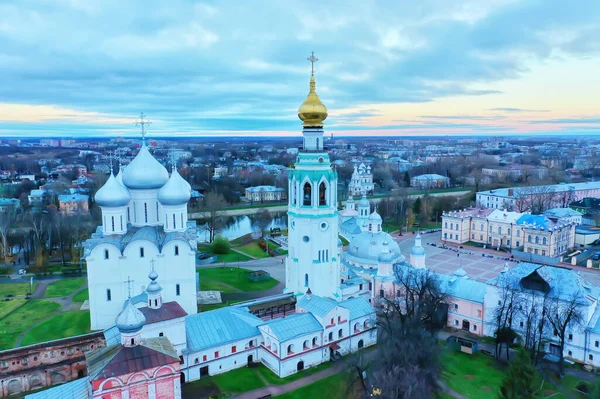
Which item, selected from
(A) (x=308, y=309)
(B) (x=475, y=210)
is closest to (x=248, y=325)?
(A) (x=308, y=309)

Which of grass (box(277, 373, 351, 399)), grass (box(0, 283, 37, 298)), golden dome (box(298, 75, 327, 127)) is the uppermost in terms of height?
golden dome (box(298, 75, 327, 127))

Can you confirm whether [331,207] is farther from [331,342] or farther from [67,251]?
[67,251]

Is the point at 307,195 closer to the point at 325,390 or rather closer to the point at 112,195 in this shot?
the point at 325,390

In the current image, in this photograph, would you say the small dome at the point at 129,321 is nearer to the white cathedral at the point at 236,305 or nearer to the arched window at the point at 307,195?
the white cathedral at the point at 236,305

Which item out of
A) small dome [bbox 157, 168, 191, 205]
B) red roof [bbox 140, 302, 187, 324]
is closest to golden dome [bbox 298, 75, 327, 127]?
small dome [bbox 157, 168, 191, 205]

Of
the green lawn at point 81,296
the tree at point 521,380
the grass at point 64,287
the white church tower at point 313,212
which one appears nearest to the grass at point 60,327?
the green lawn at point 81,296

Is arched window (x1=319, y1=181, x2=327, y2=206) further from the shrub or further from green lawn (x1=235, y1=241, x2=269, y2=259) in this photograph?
the shrub
